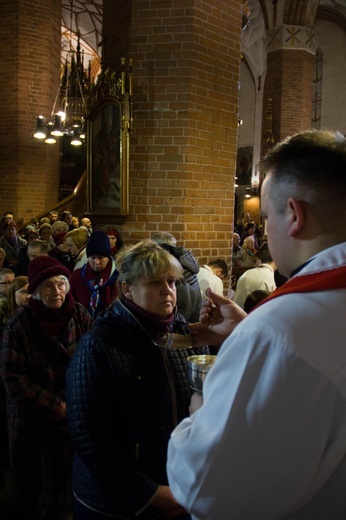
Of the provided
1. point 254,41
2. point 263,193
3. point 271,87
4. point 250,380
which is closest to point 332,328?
point 250,380

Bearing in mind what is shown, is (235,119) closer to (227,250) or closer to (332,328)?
(227,250)

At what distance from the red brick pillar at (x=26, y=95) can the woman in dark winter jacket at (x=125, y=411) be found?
431 inches

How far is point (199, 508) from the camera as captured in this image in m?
1.00

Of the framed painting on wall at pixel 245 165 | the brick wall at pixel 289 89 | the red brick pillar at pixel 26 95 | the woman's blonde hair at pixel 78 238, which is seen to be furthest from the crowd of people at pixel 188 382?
the framed painting on wall at pixel 245 165

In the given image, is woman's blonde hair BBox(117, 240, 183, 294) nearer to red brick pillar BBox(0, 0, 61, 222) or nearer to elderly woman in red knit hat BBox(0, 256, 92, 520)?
elderly woman in red knit hat BBox(0, 256, 92, 520)

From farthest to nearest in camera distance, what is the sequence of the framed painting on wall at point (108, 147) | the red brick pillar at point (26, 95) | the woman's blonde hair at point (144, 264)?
the red brick pillar at point (26, 95), the framed painting on wall at point (108, 147), the woman's blonde hair at point (144, 264)

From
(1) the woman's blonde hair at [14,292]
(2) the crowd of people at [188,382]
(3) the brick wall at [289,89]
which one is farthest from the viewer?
(3) the brick wall at [289,89]

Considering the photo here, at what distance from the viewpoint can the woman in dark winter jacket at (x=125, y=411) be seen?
1.87 m

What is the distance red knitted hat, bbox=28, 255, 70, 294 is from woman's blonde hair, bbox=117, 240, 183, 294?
998 millimetres

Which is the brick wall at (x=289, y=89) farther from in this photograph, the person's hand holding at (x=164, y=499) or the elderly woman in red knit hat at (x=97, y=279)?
the person's hand holding at (x=164, y=499)

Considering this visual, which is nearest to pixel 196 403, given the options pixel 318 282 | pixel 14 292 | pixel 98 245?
pixel 318 282

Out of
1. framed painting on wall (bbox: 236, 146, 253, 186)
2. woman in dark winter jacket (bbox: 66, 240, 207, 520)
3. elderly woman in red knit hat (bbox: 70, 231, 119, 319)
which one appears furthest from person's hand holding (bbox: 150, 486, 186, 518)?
framed painting on wall (bbox: 236, 146, 253, 186)

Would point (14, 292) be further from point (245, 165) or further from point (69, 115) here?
point (245, 165)

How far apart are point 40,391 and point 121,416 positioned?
1.14 metres
